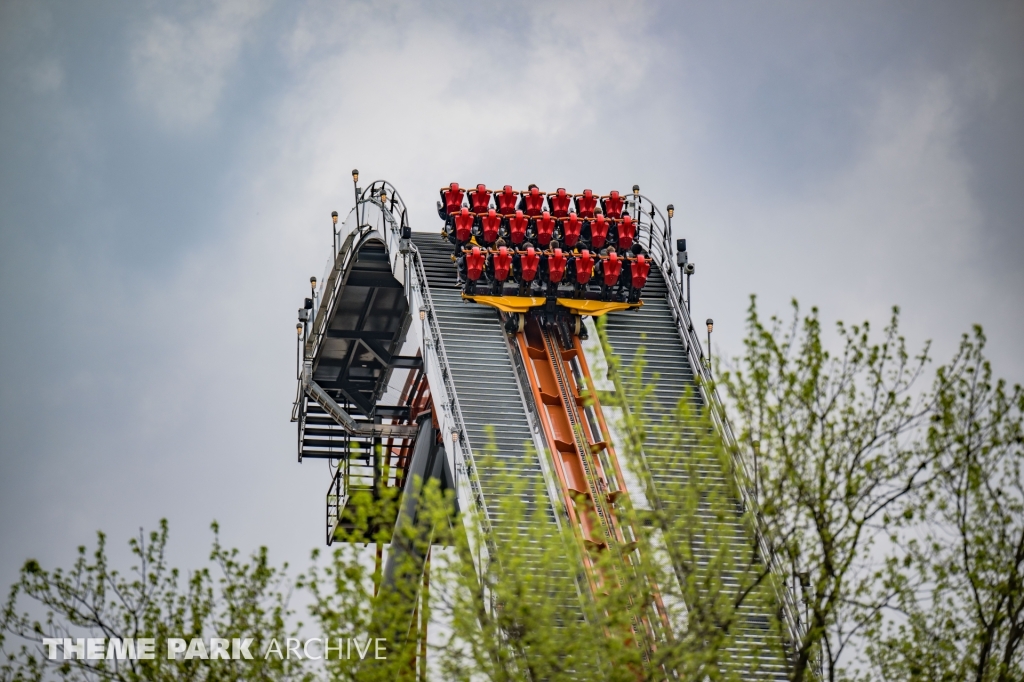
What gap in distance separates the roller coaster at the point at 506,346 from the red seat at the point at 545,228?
0.05 metres

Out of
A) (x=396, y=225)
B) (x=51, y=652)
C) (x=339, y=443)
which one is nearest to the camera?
(x=51, y=652)

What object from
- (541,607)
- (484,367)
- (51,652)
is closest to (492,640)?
(541,607)

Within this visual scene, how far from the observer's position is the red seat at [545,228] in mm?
38406

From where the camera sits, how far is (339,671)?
20844 millimetres

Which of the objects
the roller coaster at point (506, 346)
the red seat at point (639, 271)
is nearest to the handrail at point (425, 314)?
the roller coaster at point (506, 346)

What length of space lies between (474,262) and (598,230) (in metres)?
4.01

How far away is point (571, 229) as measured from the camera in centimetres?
3872

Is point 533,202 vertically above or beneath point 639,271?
above

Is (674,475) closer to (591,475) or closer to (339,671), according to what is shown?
(591,475)

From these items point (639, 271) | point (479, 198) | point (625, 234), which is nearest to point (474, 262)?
point (479, 198)

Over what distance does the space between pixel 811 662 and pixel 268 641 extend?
25.9 feet

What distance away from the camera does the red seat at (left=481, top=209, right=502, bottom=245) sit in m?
38.2

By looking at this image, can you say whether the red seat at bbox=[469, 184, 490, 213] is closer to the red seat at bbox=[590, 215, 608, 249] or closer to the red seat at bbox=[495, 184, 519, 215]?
the red seat at bbox=[495, 184, 519, 215]

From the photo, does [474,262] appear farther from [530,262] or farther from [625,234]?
[625,234]
